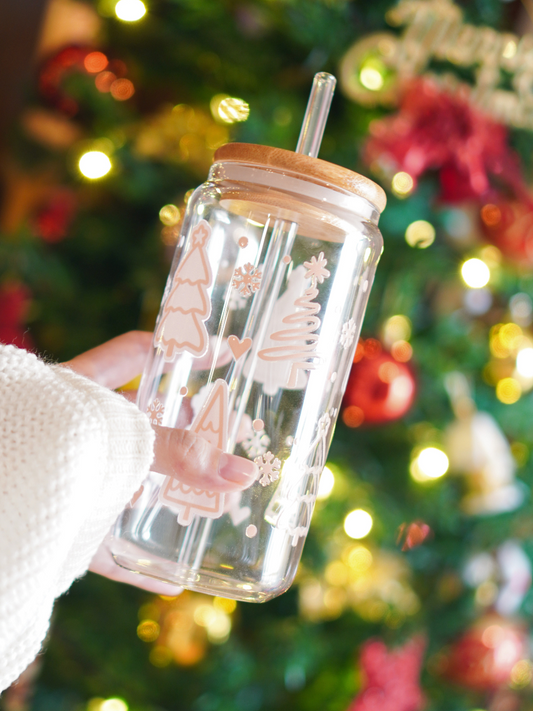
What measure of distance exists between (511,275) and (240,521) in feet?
2.09

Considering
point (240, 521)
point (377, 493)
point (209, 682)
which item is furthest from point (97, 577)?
point (240, 521)

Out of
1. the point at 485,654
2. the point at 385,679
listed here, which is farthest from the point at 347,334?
the point at 485,654

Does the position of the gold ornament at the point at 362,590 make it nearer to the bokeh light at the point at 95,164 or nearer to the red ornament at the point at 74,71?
the bokeh light at the point at 95,164

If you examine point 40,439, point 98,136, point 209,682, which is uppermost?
point 98,136

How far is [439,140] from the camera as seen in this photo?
789 mm

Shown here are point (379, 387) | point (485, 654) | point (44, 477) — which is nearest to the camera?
point (44, 477)

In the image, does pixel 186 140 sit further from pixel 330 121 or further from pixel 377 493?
pixel 377 493

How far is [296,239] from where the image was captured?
1.32 ft

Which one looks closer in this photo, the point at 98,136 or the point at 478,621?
the point at 98,136

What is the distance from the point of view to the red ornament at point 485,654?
101 cm

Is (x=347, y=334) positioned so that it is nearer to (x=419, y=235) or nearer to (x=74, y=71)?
(x=419, y=235)

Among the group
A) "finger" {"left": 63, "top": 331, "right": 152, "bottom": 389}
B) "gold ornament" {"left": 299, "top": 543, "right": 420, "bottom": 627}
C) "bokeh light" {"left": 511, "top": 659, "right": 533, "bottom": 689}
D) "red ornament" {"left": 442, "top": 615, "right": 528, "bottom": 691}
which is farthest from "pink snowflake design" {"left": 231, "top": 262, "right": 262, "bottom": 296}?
"bokeh light" {"left": 511, "top": 659, "right": 533, "bottom": 689}

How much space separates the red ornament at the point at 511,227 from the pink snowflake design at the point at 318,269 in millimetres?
578

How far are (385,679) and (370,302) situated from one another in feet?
1.71
